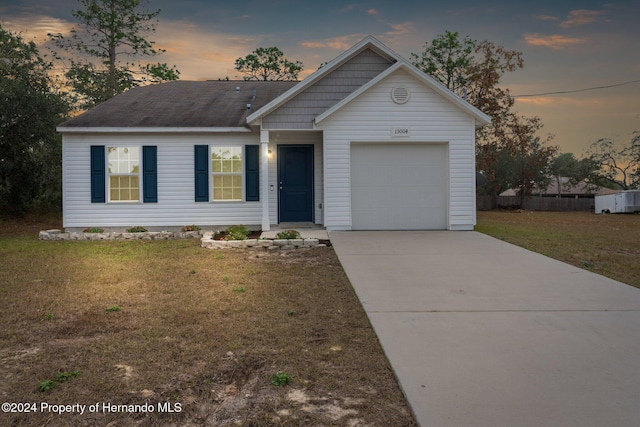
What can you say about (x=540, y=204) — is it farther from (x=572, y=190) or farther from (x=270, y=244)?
(x=270, y=244)

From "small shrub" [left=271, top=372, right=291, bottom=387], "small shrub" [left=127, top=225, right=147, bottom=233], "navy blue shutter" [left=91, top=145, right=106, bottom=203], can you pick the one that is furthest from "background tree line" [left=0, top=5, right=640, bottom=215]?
"small shrub" [left=271, top=372, right=291, bottom=387]

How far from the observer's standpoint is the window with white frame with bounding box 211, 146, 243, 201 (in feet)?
44.8

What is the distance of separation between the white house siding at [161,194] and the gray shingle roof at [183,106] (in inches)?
14.9

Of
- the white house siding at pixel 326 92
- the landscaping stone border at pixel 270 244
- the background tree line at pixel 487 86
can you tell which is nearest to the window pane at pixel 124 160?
the white house siding at pixel 326 92

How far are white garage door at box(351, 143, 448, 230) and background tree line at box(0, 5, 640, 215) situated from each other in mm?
3068

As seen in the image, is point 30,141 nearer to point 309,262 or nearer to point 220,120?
point 220,120

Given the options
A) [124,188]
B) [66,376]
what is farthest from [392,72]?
[66,376]

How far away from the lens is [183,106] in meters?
14.9

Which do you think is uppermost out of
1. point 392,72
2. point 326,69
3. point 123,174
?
point 326,69

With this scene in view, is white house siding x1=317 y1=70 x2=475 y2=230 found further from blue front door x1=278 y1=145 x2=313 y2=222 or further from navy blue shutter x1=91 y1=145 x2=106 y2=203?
navy blue shutter x1=91 y1=145 x2=106 y2=203

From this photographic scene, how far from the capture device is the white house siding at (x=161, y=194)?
13.4m

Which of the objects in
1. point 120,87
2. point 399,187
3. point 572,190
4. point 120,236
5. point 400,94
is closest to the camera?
point 400,94

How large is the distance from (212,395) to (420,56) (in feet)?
94.4

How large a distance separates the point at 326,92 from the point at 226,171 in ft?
11.8
